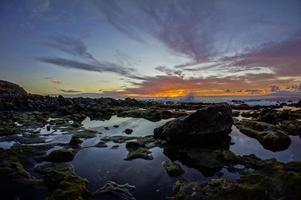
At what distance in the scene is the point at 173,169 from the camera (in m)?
13.6

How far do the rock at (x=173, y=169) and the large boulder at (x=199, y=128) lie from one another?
4.99 metres

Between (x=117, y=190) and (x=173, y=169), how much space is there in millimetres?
3725

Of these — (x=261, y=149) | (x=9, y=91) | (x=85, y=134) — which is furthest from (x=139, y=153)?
(x=9, y=91)

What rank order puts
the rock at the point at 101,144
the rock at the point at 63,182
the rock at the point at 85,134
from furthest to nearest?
the rock at the point at 85,134 < the rock at the point at 101,144 < the rock at the point at 63,182

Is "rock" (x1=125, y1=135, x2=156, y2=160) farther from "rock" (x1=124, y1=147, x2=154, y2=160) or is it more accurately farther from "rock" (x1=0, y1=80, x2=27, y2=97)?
"rock" (x1=0, y1=80, x2=27, y2=97)

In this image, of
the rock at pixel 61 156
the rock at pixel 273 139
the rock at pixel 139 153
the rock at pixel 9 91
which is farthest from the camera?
the rock at pixel 9 91

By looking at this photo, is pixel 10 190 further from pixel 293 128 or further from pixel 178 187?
pixel 293 128

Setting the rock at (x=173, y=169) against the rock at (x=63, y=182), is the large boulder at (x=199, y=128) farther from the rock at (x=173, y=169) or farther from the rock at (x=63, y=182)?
the rock at (x=63, y=182)

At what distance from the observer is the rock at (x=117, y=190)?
1072 cm

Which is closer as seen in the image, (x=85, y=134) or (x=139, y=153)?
(x=139, y=153)

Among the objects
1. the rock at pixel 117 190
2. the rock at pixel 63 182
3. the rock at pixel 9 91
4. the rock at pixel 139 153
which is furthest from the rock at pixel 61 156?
the rock at pixel 9 91

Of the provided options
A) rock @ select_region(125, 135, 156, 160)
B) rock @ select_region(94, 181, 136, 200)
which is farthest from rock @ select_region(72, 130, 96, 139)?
rock @ select_region(94, 181, 136, 200)

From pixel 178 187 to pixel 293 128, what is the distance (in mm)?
18364

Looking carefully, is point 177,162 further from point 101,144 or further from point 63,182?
point 101,144
